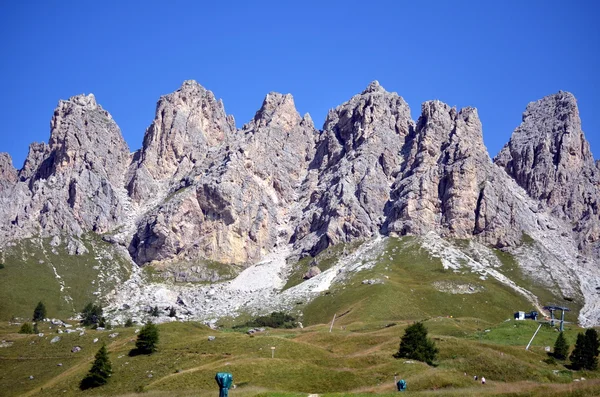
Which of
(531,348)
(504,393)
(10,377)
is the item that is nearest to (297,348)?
(531,348)

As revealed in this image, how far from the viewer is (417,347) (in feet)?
273

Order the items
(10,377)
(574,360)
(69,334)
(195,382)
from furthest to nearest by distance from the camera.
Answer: (69,334), (10,377), (574,360), (195,382)

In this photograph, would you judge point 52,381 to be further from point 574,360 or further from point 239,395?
point 574,360

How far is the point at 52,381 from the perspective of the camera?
97625mm

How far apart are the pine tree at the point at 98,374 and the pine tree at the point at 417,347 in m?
43.8

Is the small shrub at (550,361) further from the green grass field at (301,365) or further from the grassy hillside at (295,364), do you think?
the grassy hillside at (295,364)

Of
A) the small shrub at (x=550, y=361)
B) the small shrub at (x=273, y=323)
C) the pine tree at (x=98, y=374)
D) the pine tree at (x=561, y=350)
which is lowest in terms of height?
the pine tree at (x=98, y=374)

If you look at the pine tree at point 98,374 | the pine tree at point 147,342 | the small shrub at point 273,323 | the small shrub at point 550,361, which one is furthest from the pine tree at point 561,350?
the small shrub at point 273,323

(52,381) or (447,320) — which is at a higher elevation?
(447,320)

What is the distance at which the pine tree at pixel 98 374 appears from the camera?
8862cm

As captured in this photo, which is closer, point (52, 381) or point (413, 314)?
point (52, 381)

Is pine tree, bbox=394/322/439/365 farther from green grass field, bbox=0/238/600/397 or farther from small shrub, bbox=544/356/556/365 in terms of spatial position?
small shrub, bbox=544/356/556/365

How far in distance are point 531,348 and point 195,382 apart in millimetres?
54011

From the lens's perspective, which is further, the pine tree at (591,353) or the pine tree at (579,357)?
the pine tree at (591,353)
